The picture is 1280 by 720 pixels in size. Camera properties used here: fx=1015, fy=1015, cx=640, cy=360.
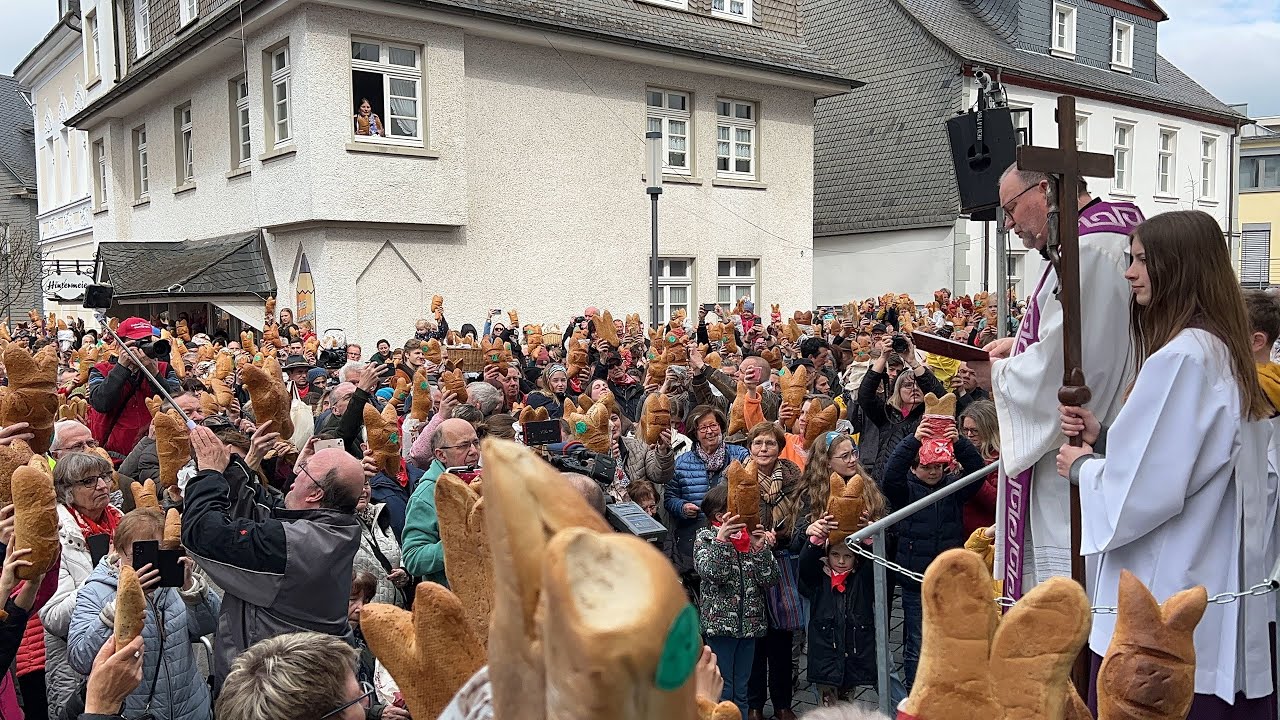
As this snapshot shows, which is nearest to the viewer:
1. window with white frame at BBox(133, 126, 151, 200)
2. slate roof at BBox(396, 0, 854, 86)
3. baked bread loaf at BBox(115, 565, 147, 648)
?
baked bread loaf at BBox(115, 565, 147, 648)

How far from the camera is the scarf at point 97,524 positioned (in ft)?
14.6

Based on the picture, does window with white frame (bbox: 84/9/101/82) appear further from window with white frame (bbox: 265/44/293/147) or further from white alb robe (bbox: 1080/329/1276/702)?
white alb robe (bbox: 1080/329/1276/702)

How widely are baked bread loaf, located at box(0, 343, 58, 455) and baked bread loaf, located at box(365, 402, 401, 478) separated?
1761mm

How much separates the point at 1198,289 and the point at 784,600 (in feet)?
9.59

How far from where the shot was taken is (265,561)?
3.40 metres

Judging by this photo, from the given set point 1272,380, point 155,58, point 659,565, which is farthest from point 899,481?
point 155,58

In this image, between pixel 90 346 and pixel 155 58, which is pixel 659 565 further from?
pixel 155 58

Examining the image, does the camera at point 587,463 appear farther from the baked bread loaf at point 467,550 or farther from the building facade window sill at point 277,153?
the building facade window sill at point 277,153

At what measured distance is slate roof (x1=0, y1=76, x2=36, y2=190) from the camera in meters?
40.9

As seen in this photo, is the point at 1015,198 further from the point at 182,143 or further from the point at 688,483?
the point at 182,143

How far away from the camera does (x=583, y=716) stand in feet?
2.42

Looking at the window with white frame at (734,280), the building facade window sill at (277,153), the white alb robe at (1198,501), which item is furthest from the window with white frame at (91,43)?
the white alb robe at (1198,501)

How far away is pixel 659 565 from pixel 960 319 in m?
16.8

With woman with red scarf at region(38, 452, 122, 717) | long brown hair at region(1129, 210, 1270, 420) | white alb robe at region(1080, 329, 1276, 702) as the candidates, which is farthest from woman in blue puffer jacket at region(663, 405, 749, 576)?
long brown hair at region(1129, 210, 1270, 420)
